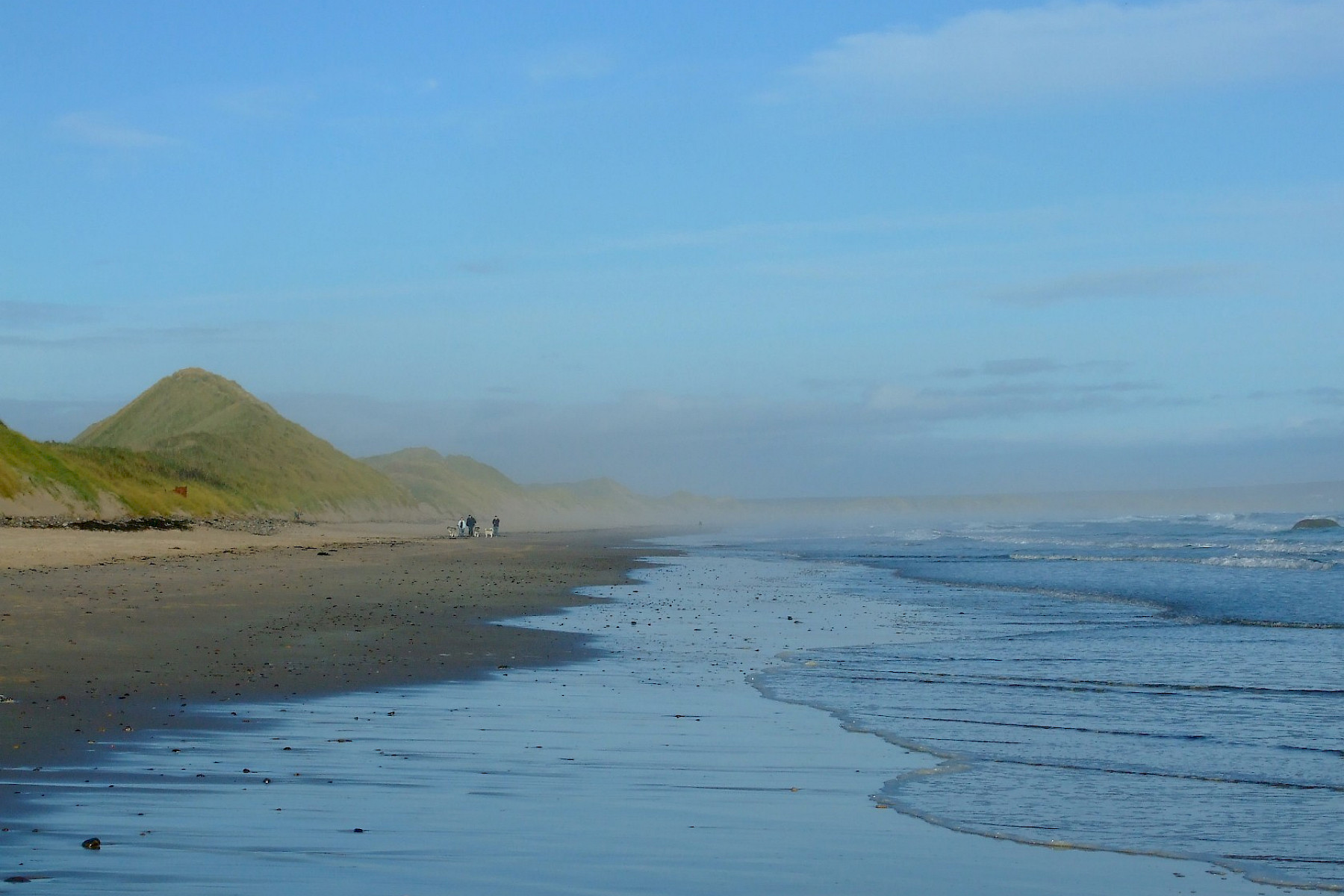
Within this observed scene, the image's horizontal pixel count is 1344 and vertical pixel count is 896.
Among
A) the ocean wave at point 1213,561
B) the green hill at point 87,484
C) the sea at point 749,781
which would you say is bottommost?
the ocean wave at point 1213,561

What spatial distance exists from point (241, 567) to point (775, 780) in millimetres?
29536

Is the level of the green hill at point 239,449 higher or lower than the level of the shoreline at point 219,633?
higher

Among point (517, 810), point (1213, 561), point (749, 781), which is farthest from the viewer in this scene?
→ point (1213, 561)

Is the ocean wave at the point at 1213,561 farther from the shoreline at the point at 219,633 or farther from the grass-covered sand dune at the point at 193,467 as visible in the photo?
the grass-covered sand dune at the point at 193,467

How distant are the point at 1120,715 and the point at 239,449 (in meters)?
142

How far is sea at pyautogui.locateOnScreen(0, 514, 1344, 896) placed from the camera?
6750 millimetres

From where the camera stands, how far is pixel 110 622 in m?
18.7

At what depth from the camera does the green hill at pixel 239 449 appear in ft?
418

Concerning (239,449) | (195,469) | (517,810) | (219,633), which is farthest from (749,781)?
(239,449)

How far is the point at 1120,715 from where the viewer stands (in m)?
12.9

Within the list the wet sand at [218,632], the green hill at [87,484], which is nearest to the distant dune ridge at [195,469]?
the green hill at [87,484]

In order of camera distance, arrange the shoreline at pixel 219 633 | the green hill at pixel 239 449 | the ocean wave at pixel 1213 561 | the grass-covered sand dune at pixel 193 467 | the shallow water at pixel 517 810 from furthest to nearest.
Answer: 1. the green hill at pixel 239 449
2. the grass-covered sand dune at pixel 193 467
3. the ocean wave at pixel 1213 561
4. the shoreline at pixel 219 633
5. the shallow water at pixel 517 810

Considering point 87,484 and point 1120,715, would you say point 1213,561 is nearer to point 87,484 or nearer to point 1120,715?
point 1120,715

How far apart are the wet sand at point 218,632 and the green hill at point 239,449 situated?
7971 cm
